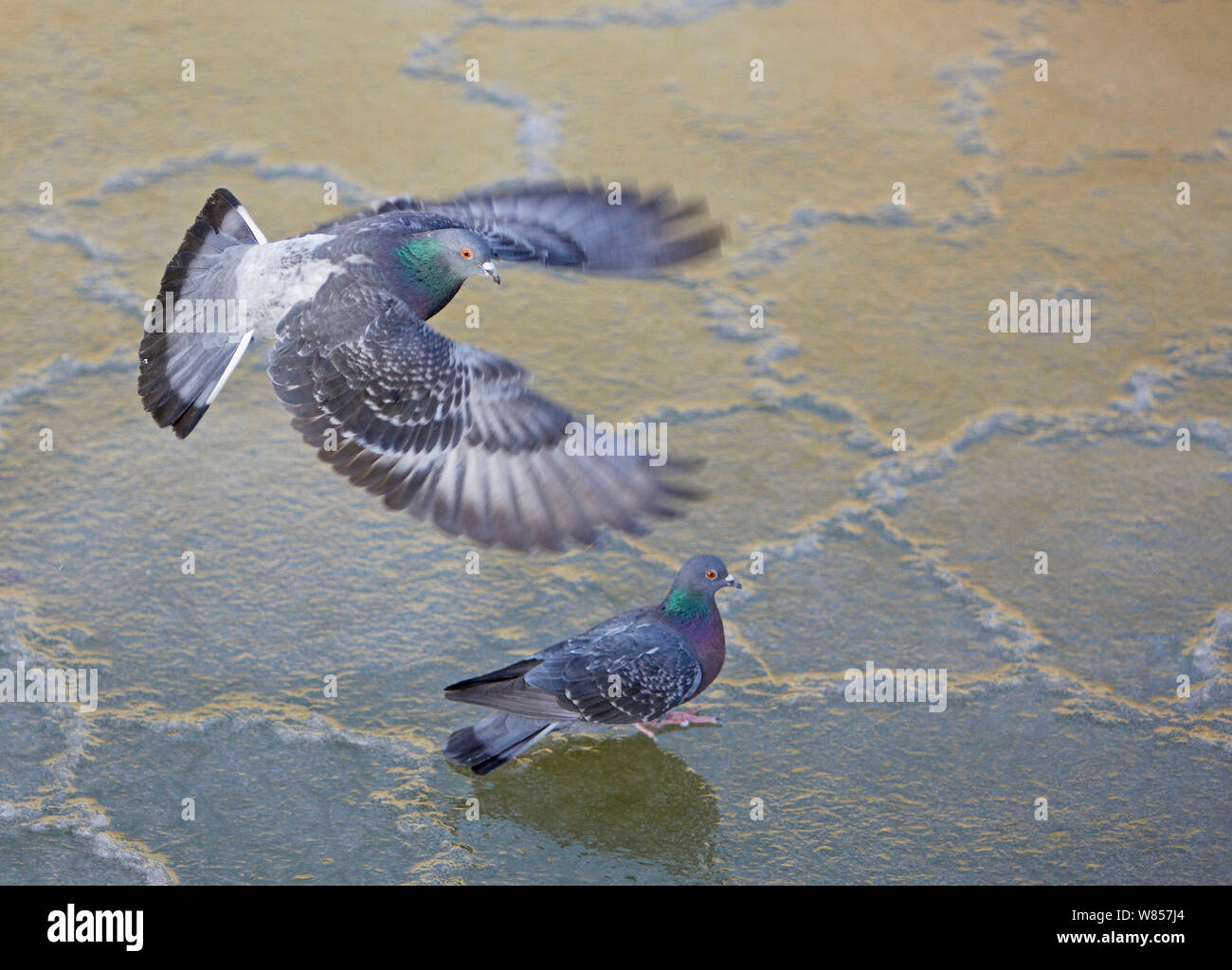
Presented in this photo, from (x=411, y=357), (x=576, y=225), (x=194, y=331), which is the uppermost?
(x=576, y=225)

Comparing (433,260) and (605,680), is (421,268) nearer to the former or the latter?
(433,260)

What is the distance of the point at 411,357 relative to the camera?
13.7 feet

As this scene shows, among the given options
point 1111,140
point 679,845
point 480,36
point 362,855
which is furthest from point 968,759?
point 480,36

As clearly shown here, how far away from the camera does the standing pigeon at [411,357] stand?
3.92 meters

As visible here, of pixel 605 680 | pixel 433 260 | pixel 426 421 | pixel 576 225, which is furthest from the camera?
pixel 576 225

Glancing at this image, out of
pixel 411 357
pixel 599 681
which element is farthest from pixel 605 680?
pixel 411 357

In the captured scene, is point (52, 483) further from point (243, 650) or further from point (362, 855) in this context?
point (362, 855)

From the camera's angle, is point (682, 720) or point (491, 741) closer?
point (491, 741)

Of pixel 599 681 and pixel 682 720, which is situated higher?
pixel 599 681

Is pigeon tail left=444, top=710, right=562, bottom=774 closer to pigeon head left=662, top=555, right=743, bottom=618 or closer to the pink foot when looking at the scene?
the pink foot

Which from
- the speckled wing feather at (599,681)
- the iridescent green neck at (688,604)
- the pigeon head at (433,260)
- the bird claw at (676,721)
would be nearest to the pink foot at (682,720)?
the bird claw at (676,721)

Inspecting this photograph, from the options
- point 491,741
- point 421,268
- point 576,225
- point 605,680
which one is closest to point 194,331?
point 421,268

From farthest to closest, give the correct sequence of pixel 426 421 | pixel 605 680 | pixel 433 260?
pixel 433 260
pixel 426 421
pixel 605 680

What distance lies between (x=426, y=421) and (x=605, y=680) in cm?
91
